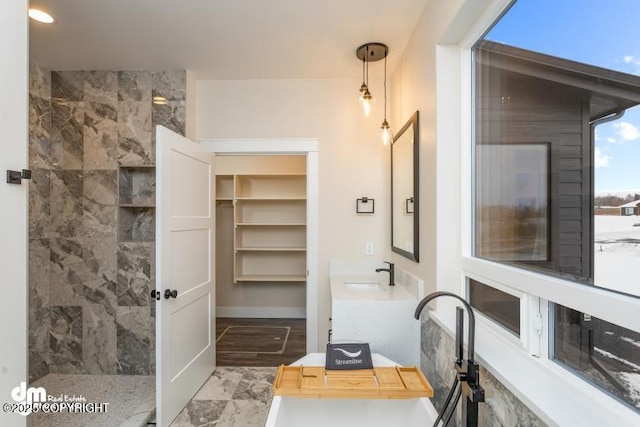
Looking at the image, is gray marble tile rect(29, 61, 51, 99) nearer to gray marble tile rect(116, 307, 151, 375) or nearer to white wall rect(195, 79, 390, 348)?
white wall rect(195, 79, 390, 348)

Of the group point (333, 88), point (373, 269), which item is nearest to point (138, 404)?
point (373, 269)

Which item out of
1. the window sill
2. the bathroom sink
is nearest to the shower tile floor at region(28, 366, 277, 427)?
the bathroom sink

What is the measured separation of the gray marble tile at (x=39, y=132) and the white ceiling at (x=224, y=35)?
353mm

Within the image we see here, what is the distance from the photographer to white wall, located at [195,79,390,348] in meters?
3.01

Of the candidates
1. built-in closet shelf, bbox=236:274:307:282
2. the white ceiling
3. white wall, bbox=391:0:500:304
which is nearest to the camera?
white wall, bbox=391:0:500:304

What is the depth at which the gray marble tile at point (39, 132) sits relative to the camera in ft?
8.87

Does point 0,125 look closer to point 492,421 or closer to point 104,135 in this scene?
point 104,135

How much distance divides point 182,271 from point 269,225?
2214 millimetres

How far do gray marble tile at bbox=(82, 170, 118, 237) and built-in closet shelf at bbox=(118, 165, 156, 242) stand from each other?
58 millimetres

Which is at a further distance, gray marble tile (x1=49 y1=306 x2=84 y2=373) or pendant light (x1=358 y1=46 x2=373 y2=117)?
gray marble tile (x1=49 y1=306 x2=84 y2=373)

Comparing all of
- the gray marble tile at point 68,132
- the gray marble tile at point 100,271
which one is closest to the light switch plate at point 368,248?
the gray marble tile at point 100,271

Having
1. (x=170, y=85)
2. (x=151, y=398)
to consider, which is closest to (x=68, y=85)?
(x=170, y=85)

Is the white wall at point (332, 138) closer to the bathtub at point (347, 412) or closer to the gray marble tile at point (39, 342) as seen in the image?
the bathtub at point (347, 412)

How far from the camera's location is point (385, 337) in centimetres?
205
